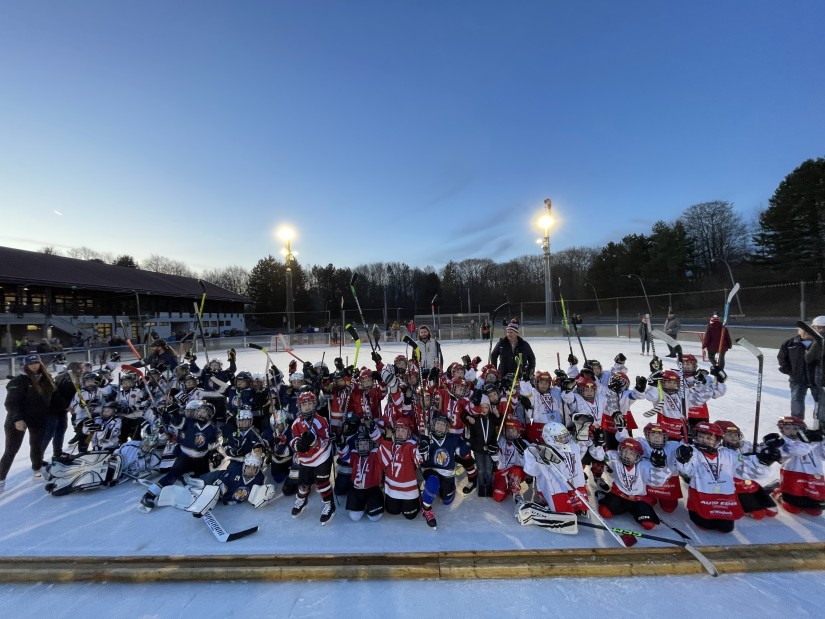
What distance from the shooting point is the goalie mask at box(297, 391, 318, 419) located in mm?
4035

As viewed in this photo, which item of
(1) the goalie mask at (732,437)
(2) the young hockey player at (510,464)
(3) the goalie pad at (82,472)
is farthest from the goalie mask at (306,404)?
(1) the goalie mask at (732,437)

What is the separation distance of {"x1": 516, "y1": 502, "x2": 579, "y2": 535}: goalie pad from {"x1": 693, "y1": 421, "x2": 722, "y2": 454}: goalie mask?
1.37m

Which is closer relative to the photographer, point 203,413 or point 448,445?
point 448,445

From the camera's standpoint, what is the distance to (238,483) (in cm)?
404

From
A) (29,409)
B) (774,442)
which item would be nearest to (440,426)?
(774,442)

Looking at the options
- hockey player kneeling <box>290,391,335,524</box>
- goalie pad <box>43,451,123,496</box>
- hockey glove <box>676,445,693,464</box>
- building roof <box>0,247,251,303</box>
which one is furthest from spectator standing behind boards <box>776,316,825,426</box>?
building roof <box>0,247,251,303</box>

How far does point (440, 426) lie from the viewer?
3.88m

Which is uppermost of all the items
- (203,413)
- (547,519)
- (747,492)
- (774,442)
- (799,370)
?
(799,370)

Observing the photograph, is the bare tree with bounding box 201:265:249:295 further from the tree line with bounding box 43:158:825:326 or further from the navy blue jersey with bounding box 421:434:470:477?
the navy blue jersey with bounding box 421:434:470:477

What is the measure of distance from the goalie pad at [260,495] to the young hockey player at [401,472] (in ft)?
4.22

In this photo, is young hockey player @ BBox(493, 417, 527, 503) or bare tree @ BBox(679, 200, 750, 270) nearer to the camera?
young hockey player @ BBox(493, 417, 527, 503)

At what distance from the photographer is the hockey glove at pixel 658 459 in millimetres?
3424

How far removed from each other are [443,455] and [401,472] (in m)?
0.49

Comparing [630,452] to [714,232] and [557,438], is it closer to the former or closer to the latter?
[557,438]
